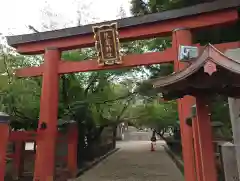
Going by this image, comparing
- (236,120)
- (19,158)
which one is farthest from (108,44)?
(19,158)

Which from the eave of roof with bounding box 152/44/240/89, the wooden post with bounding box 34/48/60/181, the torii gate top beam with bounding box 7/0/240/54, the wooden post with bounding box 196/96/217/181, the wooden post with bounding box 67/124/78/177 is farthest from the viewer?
the wooden post with bounding box 67/124/78/177

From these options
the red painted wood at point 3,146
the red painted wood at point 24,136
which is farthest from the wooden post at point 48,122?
the red painted wood at point 3,146

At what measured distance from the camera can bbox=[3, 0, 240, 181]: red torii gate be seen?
25.9 ft

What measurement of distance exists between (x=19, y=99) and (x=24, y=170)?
3176mm

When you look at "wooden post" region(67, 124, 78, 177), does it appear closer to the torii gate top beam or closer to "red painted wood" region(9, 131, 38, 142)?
"red painted wood" region(9, 131, 38, 142)

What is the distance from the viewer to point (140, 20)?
8.70 meters

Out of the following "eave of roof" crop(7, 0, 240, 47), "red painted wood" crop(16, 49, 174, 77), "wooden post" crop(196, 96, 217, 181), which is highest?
"eave of roof" crop(7, 0, 240, 47)

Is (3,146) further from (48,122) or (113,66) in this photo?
(113,66)

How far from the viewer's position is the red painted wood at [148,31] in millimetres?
8038

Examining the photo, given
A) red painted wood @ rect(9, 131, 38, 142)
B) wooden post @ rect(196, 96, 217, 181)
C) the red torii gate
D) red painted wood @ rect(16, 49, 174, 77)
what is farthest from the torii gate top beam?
wooden post @ rect(196, 96, 217, 181)

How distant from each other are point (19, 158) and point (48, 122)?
3.63 m

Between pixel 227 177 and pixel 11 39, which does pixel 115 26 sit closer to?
pixel 11 39

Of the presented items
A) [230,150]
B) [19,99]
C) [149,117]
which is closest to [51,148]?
[19,99]

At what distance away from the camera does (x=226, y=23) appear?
317 inches
